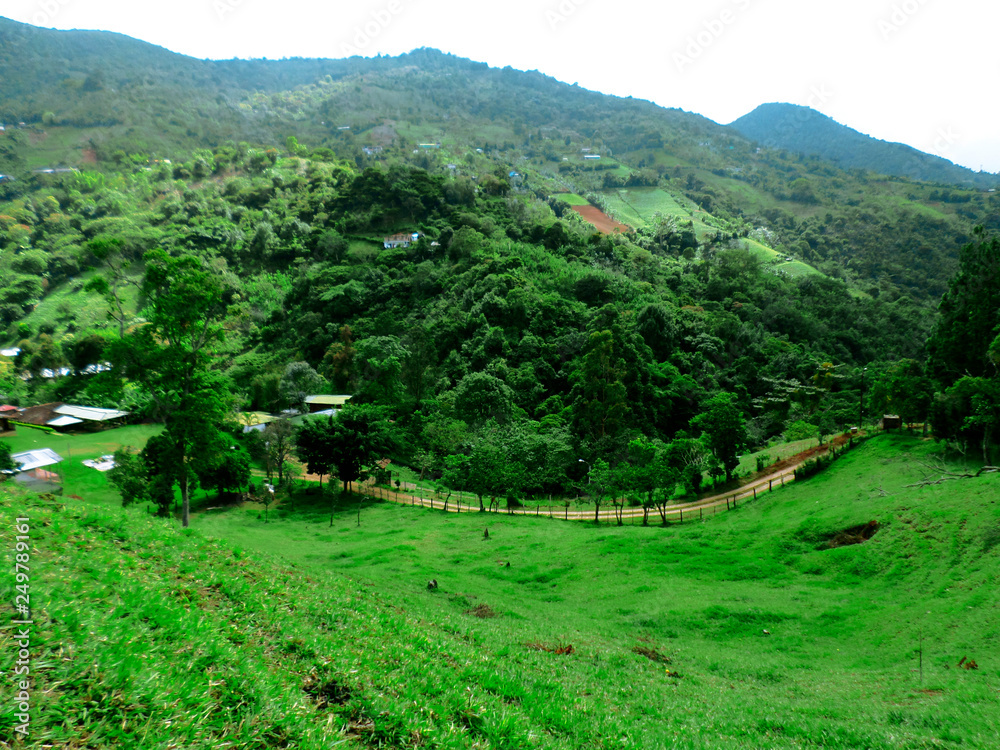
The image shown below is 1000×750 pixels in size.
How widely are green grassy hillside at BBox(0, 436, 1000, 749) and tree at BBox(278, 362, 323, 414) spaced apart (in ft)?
128

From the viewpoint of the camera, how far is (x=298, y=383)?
204 feet

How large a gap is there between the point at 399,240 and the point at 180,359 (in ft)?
250

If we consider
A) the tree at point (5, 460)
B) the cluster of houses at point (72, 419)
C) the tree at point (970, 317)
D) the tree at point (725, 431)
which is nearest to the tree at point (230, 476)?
the cluster of houses at point (72, 419)

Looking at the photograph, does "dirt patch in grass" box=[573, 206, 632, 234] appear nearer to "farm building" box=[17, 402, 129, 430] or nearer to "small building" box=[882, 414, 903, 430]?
"small building" box=[882, 414, 903, 430]

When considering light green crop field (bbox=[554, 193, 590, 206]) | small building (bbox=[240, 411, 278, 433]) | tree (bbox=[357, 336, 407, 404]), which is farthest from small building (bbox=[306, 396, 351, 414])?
light green crop field (bbox=[554, 193, 590, 206])

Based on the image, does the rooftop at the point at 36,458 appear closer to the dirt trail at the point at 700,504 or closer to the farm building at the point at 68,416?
the farm building at the point at 68,416

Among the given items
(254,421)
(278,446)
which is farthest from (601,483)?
(254,421)

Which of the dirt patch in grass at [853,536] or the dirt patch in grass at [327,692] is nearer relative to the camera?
the dirt patch in grass at [327,692]

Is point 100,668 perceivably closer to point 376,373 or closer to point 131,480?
point 131,480

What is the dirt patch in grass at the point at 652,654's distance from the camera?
42.7ft

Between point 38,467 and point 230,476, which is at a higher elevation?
point 230,476

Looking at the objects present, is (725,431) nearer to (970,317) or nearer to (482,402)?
(970,317)

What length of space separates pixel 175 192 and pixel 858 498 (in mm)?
147150

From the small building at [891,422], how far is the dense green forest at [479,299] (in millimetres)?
1470
